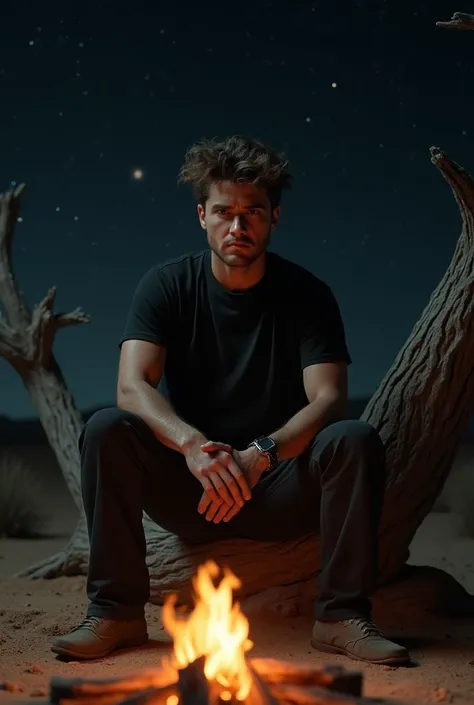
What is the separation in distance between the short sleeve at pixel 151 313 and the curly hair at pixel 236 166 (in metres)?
0.40

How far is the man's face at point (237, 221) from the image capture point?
339cm

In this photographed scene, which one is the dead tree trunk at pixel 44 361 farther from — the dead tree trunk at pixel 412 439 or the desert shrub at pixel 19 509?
the desert shrub at pixel 19 509

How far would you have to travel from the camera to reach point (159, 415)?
3148mm

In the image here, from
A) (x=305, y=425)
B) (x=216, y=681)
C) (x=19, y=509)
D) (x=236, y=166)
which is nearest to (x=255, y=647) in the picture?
(x=305, y=425)

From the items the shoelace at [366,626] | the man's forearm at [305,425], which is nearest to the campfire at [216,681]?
the shoelace at [366,626]

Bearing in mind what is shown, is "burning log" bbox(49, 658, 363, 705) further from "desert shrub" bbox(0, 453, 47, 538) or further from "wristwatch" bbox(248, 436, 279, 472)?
"desert shrub" bbox(0, 453, 47, 538)

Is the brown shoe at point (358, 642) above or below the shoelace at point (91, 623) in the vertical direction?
below

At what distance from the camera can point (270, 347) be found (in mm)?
3486

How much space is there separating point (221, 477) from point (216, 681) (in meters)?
0.86

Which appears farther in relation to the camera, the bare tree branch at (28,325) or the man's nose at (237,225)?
the bare tree branch at (28,325)

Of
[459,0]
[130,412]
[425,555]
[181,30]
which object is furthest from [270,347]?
[459,0]

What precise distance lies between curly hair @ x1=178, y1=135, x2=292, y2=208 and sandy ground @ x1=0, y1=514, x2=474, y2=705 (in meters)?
1.68

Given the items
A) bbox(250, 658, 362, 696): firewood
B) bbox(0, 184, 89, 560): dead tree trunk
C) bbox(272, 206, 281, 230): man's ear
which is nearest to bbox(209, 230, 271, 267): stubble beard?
bbox(272, 206, 281, 230): man's ear

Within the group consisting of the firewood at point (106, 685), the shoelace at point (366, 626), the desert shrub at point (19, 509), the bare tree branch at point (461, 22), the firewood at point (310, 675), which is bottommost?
the desert shrub at point (19, 509)
